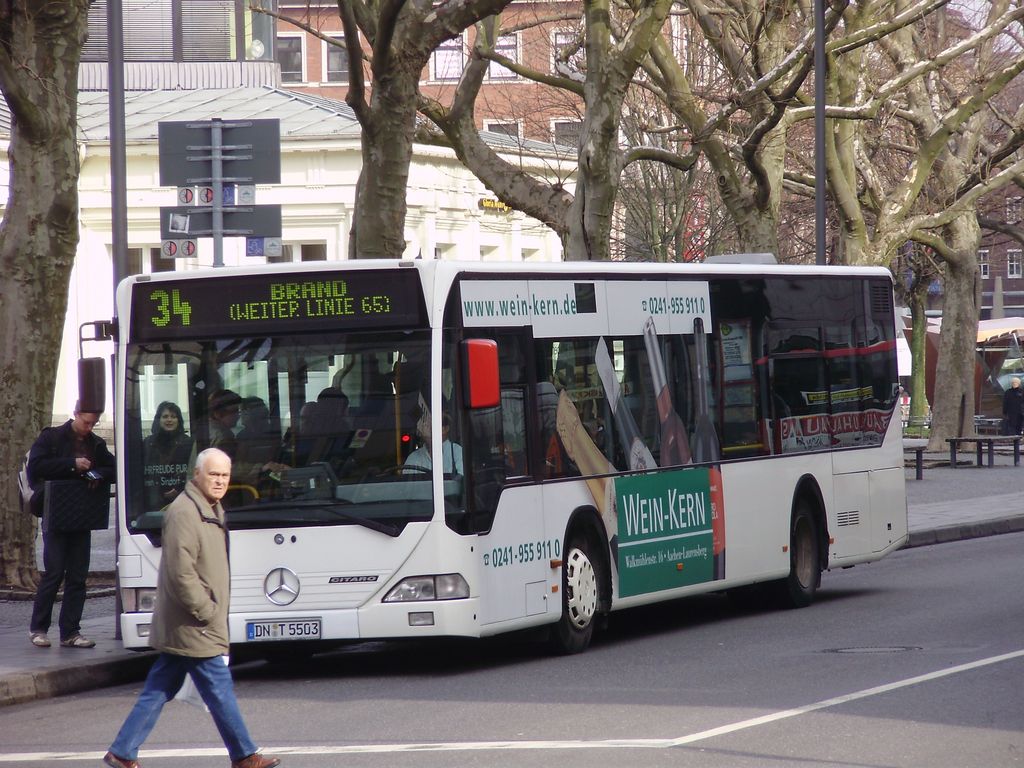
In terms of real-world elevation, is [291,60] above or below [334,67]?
above

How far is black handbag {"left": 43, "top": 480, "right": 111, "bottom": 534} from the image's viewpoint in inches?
483

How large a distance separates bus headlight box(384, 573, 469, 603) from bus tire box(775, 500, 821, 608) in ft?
15.7

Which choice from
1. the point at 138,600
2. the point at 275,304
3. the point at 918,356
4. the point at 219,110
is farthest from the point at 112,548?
the point at 918,356

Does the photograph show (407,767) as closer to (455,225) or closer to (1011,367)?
(455,225)

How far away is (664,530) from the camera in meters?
13.5

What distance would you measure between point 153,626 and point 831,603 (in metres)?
8.94

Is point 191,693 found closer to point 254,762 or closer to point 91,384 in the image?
point 254,762

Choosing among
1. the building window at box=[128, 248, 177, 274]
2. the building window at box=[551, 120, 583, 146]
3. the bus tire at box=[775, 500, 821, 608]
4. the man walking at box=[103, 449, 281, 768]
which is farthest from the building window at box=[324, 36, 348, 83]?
the man walking at box=[103, 449, 281, 768]

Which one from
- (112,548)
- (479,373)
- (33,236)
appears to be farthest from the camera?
(112,548)

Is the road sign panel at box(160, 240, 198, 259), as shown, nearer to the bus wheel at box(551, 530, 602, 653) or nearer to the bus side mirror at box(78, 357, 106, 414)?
the bus side mirror at box(78, 357, 106, 414)

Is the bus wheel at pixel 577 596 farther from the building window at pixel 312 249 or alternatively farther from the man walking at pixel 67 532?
the building window at pixel 312 249

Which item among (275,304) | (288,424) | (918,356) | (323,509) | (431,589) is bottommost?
(431,589)

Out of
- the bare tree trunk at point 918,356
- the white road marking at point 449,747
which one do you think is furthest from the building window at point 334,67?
the white road marking at point 449,747

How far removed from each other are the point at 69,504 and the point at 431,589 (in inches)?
105
